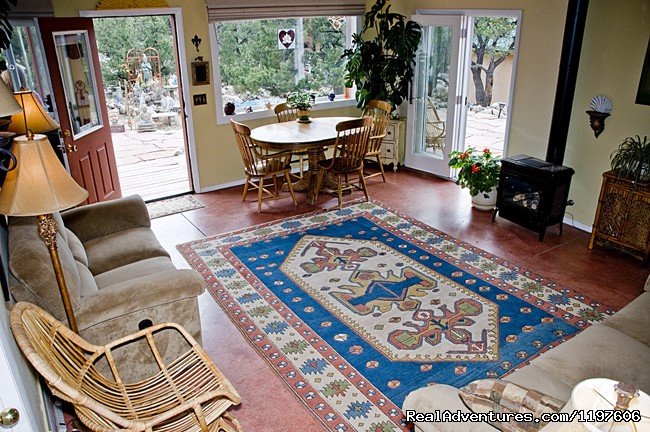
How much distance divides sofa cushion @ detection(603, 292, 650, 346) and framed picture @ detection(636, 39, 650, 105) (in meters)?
2.14

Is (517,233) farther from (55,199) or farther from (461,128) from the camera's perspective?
(55,199)

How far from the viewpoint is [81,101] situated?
5.08 m

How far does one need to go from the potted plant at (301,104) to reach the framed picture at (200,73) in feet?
3.34

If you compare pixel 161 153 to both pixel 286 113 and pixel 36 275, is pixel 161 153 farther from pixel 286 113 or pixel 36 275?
pixel 36 275

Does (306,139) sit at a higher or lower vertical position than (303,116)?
lower

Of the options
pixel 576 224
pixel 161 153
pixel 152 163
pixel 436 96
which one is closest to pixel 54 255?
pixel 576 224

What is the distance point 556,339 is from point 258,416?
2.05m

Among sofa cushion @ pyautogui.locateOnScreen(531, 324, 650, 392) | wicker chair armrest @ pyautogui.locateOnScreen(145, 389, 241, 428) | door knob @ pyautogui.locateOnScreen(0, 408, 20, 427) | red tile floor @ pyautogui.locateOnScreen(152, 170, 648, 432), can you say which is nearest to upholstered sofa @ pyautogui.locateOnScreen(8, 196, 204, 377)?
red tile floor @ pyautogui.locateOnScreen(152, 170, 648, 432)

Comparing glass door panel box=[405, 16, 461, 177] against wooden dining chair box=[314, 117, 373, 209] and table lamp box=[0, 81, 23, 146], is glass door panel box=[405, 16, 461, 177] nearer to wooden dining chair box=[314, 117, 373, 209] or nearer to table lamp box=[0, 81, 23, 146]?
wooden dining chair box=[314, 117, 373, 209]

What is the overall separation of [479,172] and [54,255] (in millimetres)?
4260

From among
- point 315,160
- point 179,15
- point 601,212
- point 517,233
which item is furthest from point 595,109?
point 179,15

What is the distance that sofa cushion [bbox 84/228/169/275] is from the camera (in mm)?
3525

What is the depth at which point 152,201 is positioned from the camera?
19.7 ft

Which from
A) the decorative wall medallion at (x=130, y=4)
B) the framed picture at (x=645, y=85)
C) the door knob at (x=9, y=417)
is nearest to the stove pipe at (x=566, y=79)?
the framed picture at (x=645, y=85)
